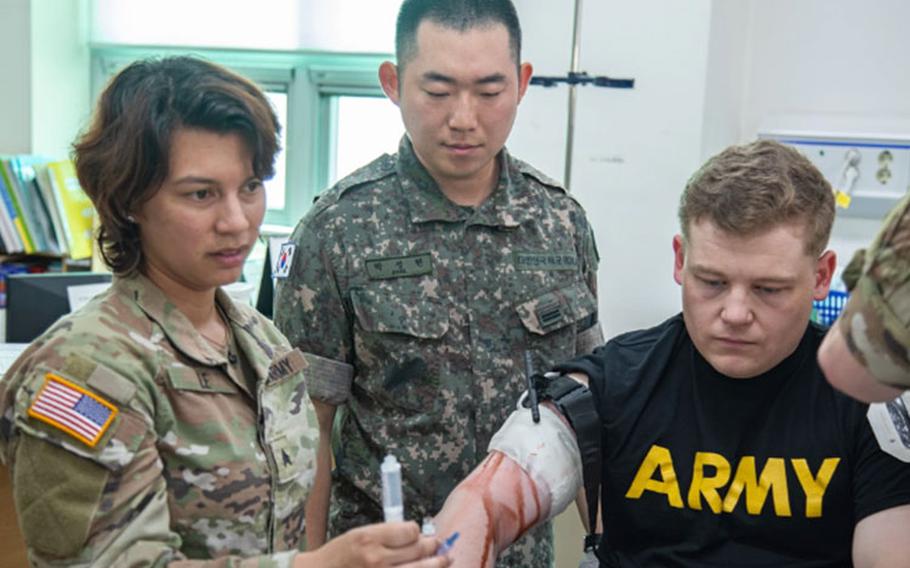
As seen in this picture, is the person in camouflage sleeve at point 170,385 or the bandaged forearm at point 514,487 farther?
the bandaged forearm at point 514,487

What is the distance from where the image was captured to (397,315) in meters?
1.58

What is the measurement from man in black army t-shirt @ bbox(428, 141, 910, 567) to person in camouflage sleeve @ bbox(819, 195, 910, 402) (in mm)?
558

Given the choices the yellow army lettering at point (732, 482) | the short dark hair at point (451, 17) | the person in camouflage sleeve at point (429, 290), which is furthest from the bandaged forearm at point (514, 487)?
the short dark hair at point (451, 17)

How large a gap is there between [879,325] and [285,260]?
3.57ft

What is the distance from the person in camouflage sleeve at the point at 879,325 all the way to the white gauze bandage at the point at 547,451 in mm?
662

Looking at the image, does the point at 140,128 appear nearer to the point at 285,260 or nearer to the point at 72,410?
the point at 72,410

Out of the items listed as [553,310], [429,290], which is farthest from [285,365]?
[553,310]

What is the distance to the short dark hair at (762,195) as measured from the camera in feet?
4.30

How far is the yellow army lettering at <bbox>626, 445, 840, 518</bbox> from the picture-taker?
4.23 ft

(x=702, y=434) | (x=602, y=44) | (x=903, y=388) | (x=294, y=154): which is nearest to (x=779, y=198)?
(x=702, y=434)

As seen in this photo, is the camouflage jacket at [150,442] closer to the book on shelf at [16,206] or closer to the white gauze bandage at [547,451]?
the white gauze bandage at [547,451]

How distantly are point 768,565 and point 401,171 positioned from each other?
0.85 m

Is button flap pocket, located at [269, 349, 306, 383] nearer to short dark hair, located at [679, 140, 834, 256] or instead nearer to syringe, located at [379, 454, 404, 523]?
syringe, located at [379, 454, 404, 523]

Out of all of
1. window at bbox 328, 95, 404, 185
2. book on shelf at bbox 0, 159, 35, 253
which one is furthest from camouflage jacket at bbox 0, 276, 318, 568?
book on shelf at bbox 0, 159, 35, 253
